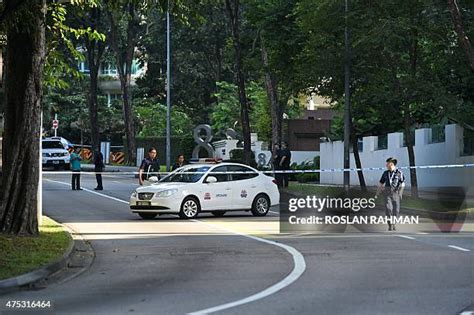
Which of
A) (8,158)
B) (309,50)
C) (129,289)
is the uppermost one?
(309,50)

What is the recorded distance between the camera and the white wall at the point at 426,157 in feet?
101

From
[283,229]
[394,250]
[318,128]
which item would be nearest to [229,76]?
[318,128]

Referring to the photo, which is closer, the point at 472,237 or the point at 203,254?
the point at 203,254

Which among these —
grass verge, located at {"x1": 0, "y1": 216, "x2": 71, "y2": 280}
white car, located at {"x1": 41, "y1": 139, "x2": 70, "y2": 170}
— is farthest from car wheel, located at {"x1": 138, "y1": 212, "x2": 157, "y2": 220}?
white car, located at {"x1": 41, "y1": 139, "x2": 70, "y2": 170}

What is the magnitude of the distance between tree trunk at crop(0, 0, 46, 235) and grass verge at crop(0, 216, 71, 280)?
515 millimetres

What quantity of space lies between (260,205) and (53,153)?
29816 mm

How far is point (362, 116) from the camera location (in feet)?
124

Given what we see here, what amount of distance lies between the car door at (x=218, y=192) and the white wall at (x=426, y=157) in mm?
11450

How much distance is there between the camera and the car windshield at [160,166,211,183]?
73.2 feet

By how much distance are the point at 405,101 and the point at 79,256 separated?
1462 cm

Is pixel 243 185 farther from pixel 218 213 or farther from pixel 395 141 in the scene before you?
pixel 395 141

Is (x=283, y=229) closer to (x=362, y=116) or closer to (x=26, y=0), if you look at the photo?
(x=26, y=0)

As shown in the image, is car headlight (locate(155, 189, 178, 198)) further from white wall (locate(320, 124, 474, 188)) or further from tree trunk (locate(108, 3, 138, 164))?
tree trunk (locate(108, 3, 138, 164))

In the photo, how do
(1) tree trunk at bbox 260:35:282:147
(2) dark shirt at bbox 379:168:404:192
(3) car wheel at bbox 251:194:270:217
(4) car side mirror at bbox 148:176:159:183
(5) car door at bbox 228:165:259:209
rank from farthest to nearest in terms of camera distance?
(1) tree trunk at bbox 260:35:282:147
(4) car side mirror at bbox 148:176:159:183
(3) car wheel at bbox 251:194:270:217
(5) car door at bbox 228:165:259:209
(2) dark shirt at bbox 379:168:404:192
